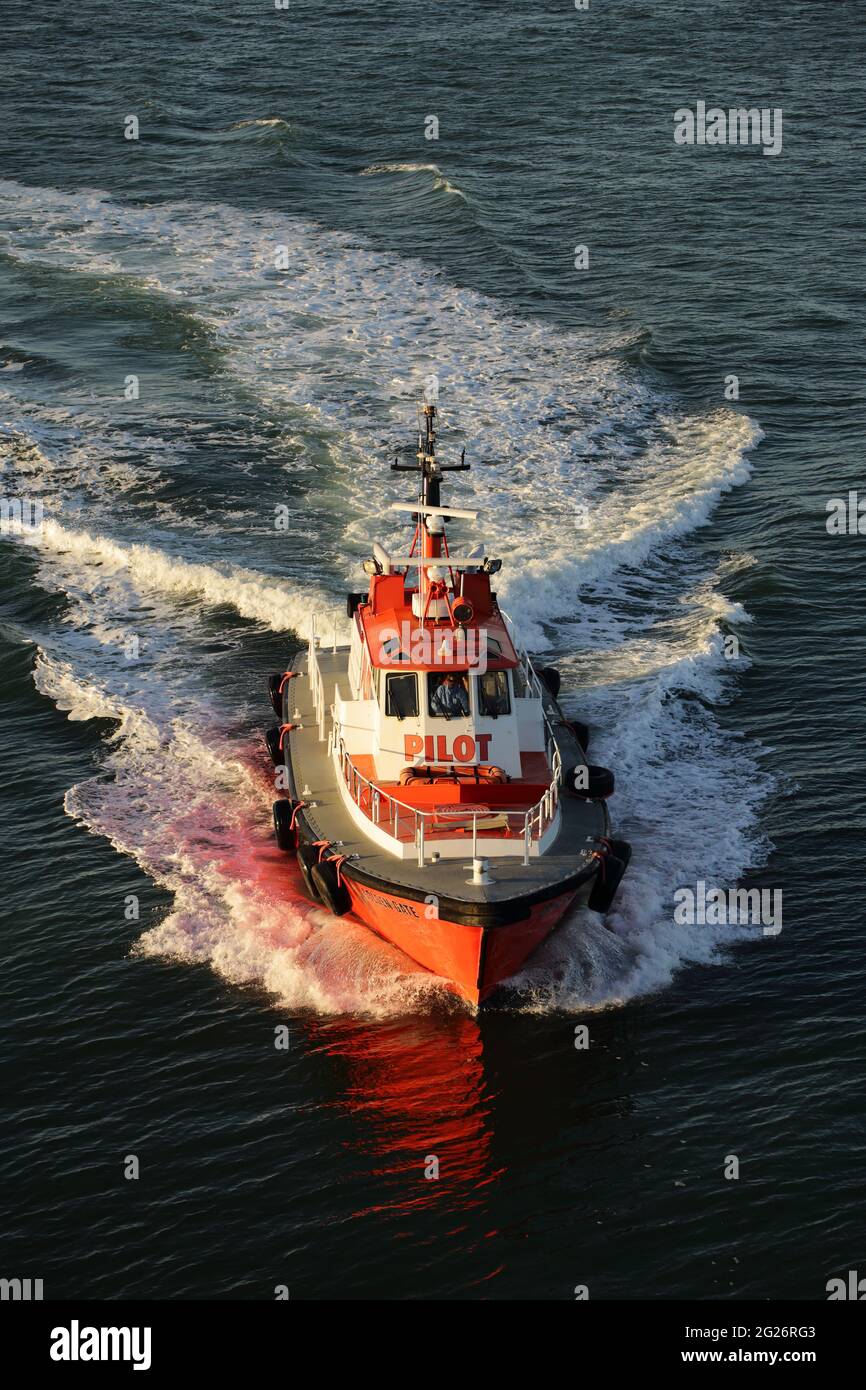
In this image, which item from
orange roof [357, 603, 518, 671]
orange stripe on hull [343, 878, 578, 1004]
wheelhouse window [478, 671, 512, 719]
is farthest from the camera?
wheelhouse window [478, 671, 512, 719]

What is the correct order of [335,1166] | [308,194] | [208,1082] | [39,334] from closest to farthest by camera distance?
[335,1166], [208,1082], [39,334], [308,194]

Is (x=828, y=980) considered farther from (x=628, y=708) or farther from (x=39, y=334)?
(x=39, y=334)

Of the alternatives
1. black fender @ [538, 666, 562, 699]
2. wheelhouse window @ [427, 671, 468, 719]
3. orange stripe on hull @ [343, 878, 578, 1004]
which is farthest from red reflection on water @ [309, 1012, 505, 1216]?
black fender @ [538, 666, 562, 699]

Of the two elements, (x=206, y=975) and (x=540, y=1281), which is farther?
(x=206, y=975)

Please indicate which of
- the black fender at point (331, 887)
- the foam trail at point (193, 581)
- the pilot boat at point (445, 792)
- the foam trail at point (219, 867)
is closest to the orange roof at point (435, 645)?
the pilot boat at point (445, 792)

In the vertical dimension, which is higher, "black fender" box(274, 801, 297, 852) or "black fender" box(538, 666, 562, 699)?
"black fender" box(538, 666, 562, 699)

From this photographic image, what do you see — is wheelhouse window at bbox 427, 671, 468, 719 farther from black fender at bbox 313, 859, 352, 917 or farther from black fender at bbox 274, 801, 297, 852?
black fender at bbox 274, 801, 297, 852

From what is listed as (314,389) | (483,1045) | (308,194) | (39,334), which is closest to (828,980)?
(483,1045)
